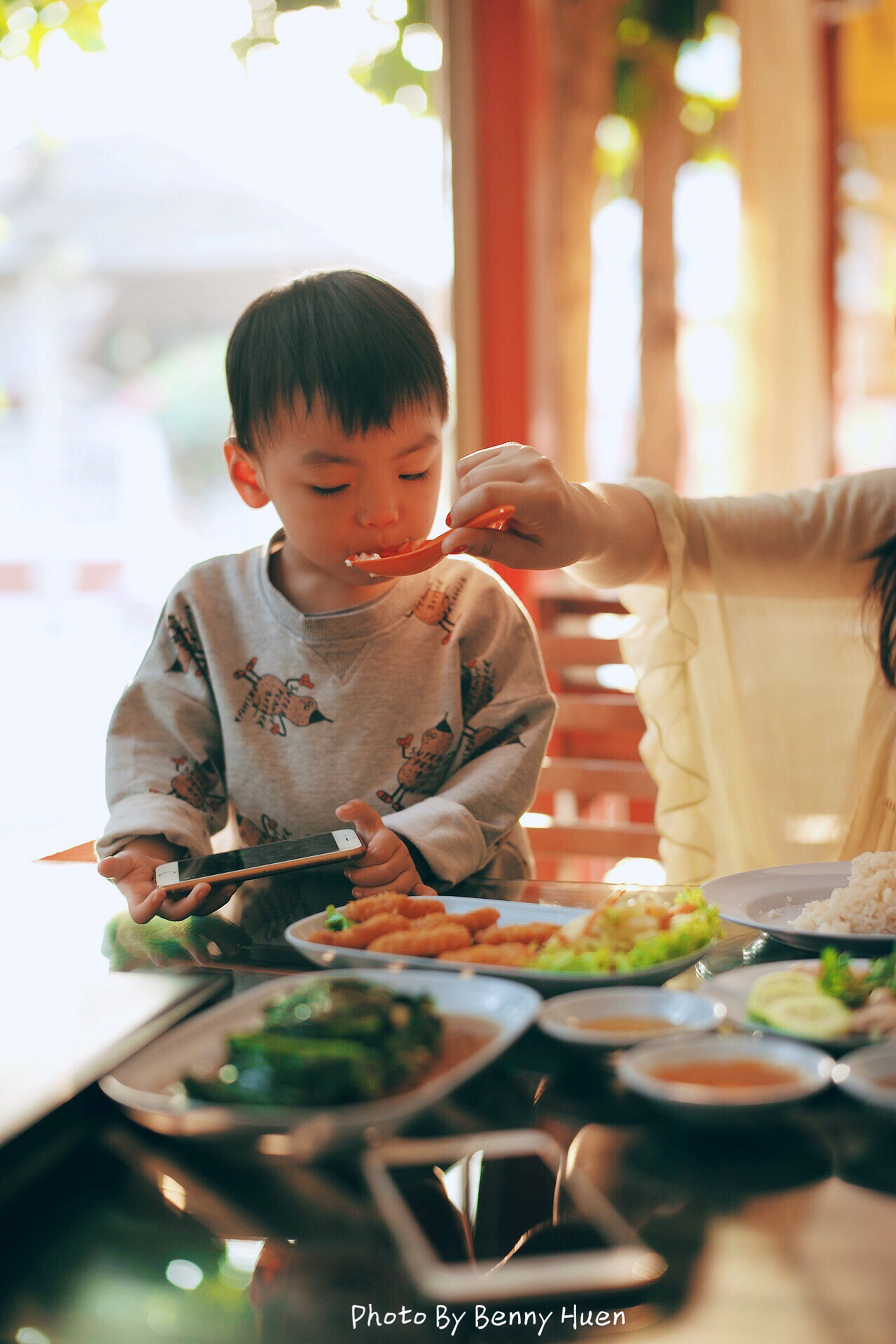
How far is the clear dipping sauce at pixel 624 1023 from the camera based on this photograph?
63cm

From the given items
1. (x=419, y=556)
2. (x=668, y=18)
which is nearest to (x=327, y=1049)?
(x=419, y=556)

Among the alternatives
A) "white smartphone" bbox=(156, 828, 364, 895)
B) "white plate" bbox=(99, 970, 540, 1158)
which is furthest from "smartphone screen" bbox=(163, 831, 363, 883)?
"white plate" bbox=(99, 970, 540, 1158)

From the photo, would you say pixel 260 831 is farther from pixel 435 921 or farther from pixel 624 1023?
pixel 624 1023

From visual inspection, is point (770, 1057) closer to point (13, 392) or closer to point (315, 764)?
point (315, 764)

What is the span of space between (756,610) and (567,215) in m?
1.96

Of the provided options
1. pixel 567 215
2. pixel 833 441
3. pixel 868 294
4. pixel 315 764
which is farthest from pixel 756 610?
pixel 868 294

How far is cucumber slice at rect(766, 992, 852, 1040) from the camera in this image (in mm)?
613

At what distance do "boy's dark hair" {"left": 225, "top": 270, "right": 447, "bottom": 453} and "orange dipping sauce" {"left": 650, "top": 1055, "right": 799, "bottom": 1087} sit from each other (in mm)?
709

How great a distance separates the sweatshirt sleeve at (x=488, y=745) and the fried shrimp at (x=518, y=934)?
0.23 meters

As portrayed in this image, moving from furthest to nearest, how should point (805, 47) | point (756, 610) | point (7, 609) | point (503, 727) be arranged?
point (805, 47) → point (7, 609) → point (756, 610) → point (503, 727)

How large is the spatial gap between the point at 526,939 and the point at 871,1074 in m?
0.29

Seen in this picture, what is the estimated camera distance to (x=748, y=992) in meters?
0.68

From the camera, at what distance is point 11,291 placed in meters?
2.66

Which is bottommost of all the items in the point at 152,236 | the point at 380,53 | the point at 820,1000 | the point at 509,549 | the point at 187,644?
the point at 820,1000
